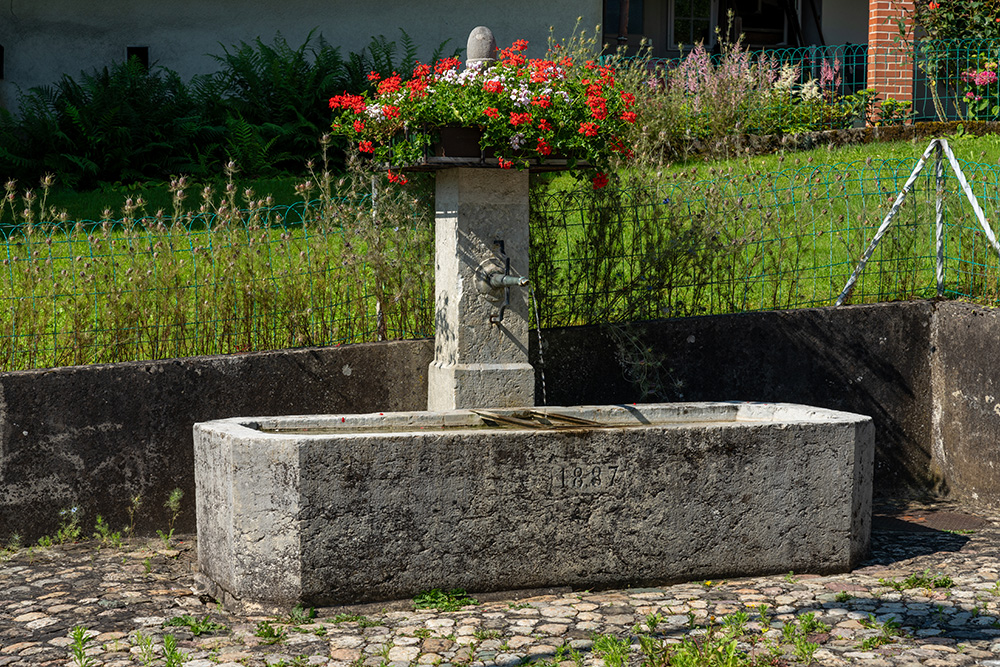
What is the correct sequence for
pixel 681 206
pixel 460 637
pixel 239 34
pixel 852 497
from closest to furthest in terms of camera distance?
pixel 460 637 → pixel 852 497 → pixel 681 206 → pixel 239 34

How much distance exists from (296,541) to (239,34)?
404 inches

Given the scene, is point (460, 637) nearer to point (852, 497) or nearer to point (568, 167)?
point (852, 497)

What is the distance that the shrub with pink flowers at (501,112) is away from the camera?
534 cm

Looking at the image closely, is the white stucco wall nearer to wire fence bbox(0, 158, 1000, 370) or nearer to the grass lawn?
the grass lawn

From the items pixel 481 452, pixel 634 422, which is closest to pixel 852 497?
pixel 634 422

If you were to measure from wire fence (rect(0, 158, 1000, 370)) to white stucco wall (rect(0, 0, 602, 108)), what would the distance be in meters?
7.09

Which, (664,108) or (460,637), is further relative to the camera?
(664,108)

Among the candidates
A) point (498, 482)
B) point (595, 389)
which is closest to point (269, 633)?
point (498, 482)

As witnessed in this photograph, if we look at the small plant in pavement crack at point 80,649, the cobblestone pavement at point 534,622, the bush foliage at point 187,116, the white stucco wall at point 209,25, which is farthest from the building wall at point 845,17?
the small plant in pavement crack at point 80,649

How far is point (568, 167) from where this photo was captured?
223 inches

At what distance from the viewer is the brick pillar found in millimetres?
12828

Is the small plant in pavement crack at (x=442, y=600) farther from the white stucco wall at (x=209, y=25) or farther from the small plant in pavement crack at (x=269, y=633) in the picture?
the white stucco wall at (x=209, y=25)

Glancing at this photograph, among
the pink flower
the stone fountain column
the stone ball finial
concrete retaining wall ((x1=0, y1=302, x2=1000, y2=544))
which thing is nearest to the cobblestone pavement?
concrete retaining wall ((x1=0, y1=302, x2=1000, y2=544))

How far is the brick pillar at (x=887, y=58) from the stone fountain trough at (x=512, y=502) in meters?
8.52
